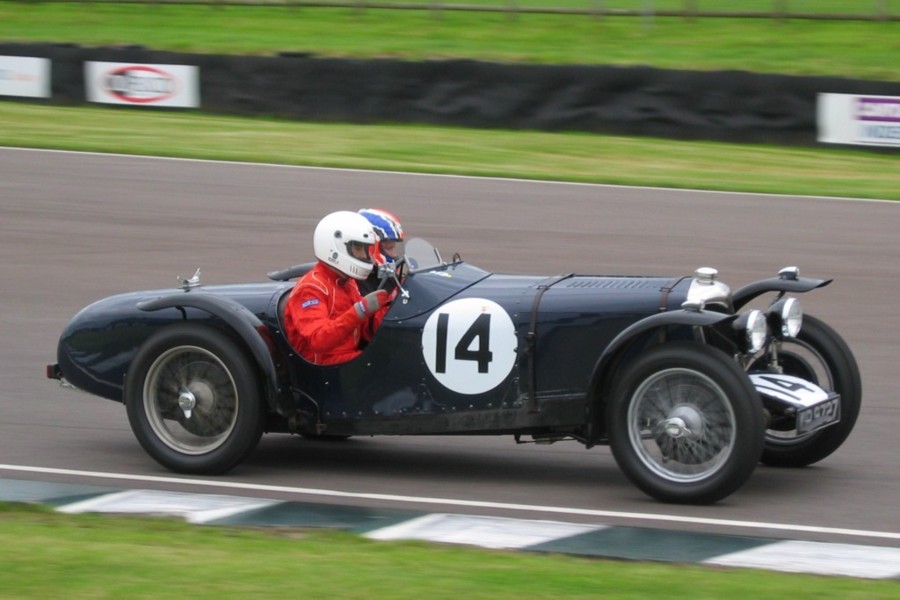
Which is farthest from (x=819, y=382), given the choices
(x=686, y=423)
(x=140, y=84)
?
(x=140, y=84)

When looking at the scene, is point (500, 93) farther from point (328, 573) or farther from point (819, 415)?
point (328, 573)

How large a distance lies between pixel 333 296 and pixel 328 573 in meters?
2.23

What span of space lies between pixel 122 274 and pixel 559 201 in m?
5.48

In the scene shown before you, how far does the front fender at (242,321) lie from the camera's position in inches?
271

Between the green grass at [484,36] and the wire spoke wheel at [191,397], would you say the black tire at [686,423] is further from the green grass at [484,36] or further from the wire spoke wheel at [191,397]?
the green grass at [484,36]

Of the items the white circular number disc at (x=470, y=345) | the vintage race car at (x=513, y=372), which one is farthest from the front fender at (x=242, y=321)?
the white circular number disc at (x=470, y=345)

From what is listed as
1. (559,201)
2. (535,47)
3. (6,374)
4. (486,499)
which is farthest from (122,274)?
(535,47)

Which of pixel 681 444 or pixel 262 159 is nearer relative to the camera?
pixel 681 444

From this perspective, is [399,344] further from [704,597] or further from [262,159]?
[262,159]

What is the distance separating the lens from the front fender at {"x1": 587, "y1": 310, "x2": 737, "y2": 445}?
6.23 meters

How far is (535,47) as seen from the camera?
85.4ft

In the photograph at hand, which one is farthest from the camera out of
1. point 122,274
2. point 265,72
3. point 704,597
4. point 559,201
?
point 265,72

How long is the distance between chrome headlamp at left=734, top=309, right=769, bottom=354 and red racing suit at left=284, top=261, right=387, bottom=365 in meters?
1.67

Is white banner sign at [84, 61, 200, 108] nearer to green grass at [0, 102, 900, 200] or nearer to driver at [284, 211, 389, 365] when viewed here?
green grass at [0, 102, 900, 200]
